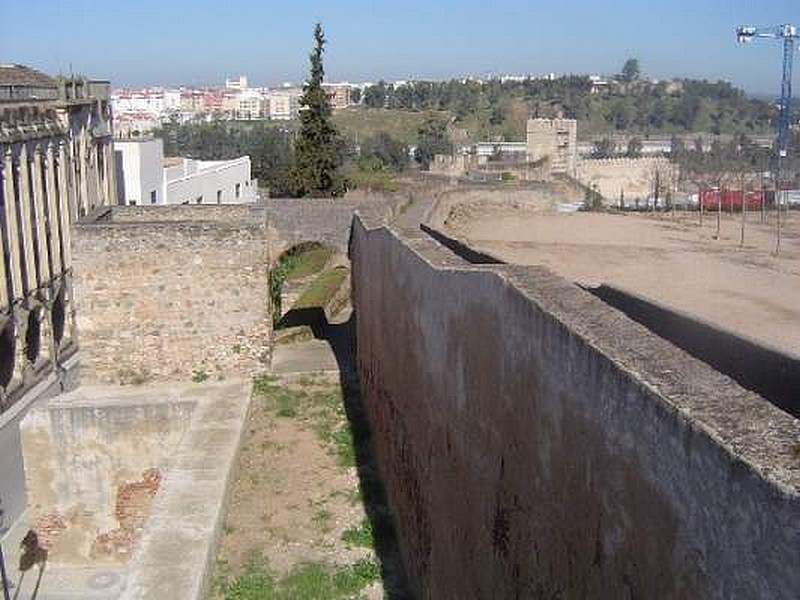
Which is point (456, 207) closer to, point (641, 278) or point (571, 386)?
point (641, 278)

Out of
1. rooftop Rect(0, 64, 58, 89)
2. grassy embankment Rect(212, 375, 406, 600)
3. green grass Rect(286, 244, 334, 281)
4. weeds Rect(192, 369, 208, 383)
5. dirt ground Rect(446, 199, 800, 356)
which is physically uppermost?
rooftop Rect(0, 64, 58, 89)

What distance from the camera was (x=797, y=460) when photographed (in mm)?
2025

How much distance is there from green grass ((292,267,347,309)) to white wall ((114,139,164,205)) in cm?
993

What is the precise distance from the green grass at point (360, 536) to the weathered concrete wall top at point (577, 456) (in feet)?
3.81

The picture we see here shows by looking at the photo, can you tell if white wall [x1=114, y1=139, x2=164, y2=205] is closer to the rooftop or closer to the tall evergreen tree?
the rooftop

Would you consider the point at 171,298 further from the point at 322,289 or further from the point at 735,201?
the point at 735,201

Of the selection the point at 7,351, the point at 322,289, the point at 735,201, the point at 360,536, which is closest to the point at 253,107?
the point at 735,201

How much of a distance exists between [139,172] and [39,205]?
7.02 metres

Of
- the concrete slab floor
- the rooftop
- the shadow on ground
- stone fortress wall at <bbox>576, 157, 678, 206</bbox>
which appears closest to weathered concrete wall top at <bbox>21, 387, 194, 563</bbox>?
the concrete slab floor

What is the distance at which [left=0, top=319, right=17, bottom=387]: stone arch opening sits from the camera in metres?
16.8

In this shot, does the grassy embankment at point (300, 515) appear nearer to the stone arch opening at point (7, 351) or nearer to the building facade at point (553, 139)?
the stone arch opening at point (7, 351)

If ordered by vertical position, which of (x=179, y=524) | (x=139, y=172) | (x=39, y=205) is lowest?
(x=179, y=524)

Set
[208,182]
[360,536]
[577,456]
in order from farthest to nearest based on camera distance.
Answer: [208,182], [360,536], [577,456]

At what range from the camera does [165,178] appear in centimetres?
2670
